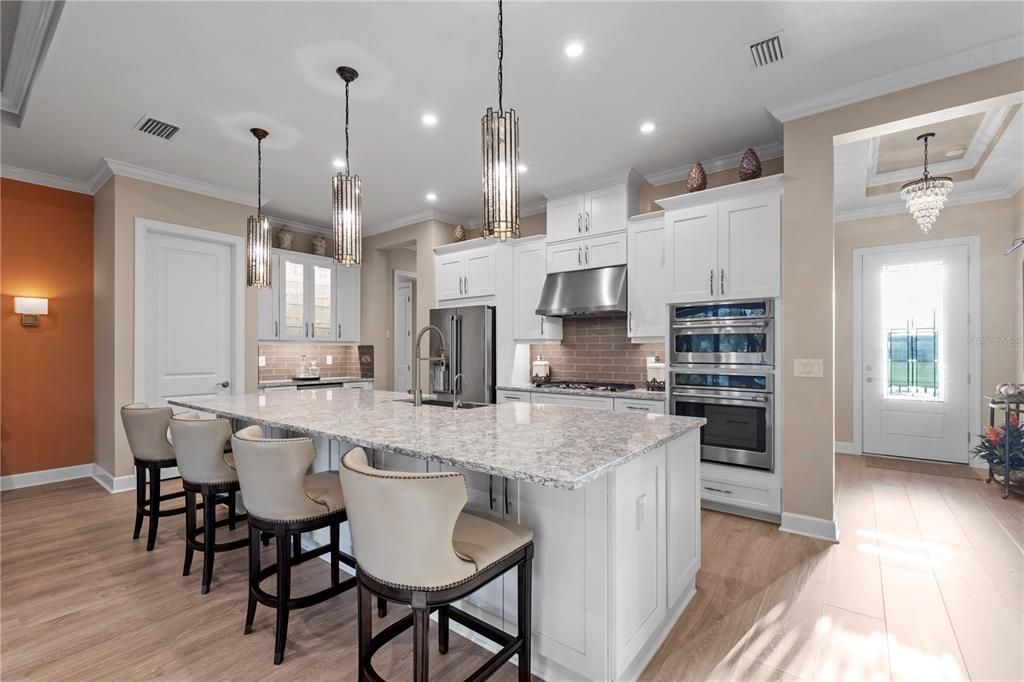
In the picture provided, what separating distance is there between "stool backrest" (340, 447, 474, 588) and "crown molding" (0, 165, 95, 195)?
516 cm

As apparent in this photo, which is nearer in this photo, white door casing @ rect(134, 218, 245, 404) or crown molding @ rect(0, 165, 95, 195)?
crown molding @ rect(0, 165, 95, 195)

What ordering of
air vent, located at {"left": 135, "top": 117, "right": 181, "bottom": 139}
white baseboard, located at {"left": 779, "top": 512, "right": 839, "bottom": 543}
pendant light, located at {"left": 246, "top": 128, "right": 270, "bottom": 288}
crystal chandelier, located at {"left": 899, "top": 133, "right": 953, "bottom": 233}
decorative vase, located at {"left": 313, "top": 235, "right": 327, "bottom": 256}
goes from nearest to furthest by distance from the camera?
white baseboard, located at {"left": 779, "top": 512, "right": 839, "bottom": 543}, pendant light, located at {"left": 246, "top": 128, "right": 270, "bottom": 288}, air vent, located at {"left": 135, "top": 117, "right": 181, "bottom": 139}, crystal chandelier, located at {"left": 899, "top": 133, "right": 953, "bottom": 233}, decorative vase, located at {"left": 313, "top": 235, "right": 327, "bottom": 256}

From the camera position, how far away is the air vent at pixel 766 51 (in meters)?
2.47

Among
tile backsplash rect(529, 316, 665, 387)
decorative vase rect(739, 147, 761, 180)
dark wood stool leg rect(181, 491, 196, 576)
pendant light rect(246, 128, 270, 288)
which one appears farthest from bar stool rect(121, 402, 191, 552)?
decorative vase rect(739, 147, 761, 180)

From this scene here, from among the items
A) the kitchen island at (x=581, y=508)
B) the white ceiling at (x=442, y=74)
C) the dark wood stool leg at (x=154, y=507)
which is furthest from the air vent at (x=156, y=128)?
the kitchen island at (x=581, y=508)

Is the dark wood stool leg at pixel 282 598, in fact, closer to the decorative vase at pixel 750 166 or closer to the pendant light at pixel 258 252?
the pendant light at pixel 258 252

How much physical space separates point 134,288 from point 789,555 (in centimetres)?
553

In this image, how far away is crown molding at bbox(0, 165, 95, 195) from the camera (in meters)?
4.16

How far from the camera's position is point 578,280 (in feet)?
14.7

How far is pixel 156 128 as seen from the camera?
3428 mm

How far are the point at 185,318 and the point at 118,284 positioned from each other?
1.95ft

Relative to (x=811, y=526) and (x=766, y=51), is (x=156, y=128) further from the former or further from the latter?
(x=811, y=526)

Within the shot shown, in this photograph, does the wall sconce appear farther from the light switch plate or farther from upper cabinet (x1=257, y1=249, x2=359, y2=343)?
the light switch plate

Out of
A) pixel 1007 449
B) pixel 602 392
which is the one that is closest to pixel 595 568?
pixel 602 392
